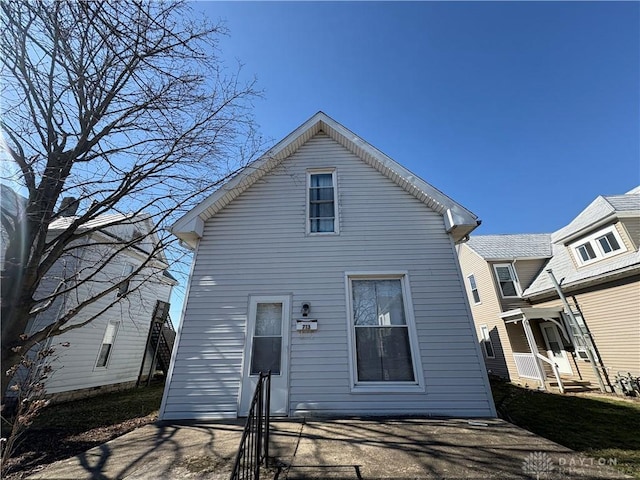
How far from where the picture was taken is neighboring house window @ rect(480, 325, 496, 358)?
47.8 feet

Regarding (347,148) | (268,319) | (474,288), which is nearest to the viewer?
(268,319)

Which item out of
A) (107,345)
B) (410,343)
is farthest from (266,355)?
(107,345)

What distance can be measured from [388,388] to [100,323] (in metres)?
11.4

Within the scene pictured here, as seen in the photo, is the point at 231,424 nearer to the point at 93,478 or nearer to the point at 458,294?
the point at 93,478

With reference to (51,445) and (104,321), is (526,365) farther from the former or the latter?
(104,321)

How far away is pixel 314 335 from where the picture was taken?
15.8ft

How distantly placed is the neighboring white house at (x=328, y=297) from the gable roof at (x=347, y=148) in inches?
1.2

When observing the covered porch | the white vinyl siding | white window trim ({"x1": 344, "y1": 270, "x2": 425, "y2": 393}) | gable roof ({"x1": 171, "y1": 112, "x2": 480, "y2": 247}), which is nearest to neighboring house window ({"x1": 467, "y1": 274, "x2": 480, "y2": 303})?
the covered porch

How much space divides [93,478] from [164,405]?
1932 millimetres

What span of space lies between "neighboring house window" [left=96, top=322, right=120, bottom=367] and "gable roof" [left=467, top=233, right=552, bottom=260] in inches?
720

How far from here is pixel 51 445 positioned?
4.64 m

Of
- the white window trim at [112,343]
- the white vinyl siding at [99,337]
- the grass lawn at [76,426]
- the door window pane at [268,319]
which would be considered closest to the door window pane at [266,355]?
the door window pane at [268,319]

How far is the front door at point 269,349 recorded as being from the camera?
451 centimetres

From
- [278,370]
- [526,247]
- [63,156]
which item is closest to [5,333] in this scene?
[63,156]
